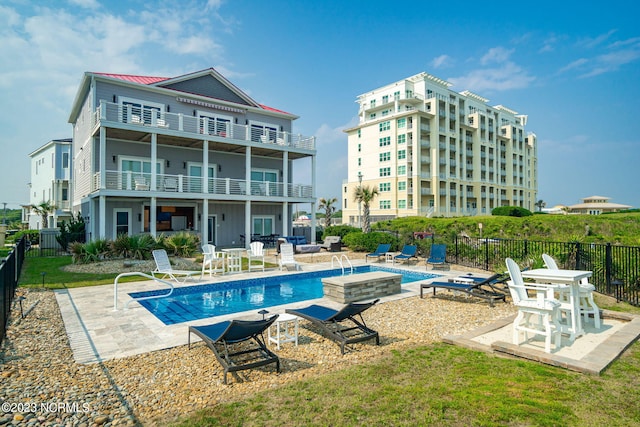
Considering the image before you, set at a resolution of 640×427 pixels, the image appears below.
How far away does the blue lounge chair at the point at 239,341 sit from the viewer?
14.7ft

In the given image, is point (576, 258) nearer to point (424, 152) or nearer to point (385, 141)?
point (424, 152)

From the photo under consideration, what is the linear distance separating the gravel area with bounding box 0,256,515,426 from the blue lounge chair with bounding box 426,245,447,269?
6.57m

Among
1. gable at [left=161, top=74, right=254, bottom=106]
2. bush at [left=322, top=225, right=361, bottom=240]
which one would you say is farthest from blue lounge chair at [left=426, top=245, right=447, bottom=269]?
gable at [left=161, top=74, right=254, bottom=106]

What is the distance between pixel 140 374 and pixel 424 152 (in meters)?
52.0

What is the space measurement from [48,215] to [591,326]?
140 ft

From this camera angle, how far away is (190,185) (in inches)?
853

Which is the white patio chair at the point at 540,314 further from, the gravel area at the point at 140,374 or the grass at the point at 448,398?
the gravel area at the point at 140,374

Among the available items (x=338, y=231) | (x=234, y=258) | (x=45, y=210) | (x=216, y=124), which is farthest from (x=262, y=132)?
(x=45, y=210)

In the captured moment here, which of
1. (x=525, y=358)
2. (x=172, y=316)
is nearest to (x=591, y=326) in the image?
(x=525, y=358)

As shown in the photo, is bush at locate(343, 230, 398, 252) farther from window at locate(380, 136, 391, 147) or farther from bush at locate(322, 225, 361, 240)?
window at locate(380, 136, 391, 147)

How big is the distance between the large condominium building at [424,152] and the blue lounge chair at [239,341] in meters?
44.3

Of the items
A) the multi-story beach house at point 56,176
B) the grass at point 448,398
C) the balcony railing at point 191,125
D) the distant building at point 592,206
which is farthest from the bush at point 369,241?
the distant building at point 592,206

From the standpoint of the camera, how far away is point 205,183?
67.3ft

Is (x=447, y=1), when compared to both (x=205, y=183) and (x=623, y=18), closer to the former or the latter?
(x=623, y=18)
